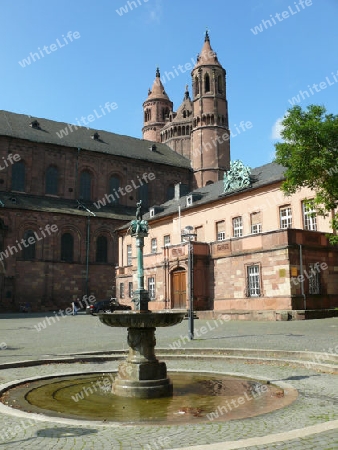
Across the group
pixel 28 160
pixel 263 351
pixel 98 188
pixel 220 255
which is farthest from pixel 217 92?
pixel 263 351

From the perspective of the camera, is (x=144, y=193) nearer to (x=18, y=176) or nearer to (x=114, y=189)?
(x=114, y=189)

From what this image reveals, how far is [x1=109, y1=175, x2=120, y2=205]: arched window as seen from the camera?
58719 millimetres

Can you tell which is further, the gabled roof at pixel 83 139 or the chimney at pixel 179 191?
the gabled roof at pixel 83 139

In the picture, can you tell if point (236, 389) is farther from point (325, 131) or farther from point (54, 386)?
point (325, 131)

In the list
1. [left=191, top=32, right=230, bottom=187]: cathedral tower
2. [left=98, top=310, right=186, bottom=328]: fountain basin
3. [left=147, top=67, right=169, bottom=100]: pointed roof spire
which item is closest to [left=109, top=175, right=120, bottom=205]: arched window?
[left=191, top=32, right=230, bottom=187]: cathedral tower

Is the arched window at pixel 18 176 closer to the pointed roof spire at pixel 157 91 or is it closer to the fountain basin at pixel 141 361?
the pointed roof spire at pixel 157 91

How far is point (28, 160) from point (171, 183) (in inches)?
765

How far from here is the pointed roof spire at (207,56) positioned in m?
59.0

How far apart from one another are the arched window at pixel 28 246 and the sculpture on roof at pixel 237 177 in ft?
76.6

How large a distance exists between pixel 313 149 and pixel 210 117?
3899 centimetres

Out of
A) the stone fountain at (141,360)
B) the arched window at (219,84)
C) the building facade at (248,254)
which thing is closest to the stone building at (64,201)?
the building facade at (248,254)

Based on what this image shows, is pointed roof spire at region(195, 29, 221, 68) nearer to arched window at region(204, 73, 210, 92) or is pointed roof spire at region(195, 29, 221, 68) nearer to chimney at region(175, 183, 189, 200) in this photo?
arched window at region(204, 73, 210, 92)

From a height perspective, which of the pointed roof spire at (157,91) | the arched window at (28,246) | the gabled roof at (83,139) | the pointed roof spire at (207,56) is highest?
the pointed roof spire at (157,91)

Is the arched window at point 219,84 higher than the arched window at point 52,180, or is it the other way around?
the arched window at point 219,84
